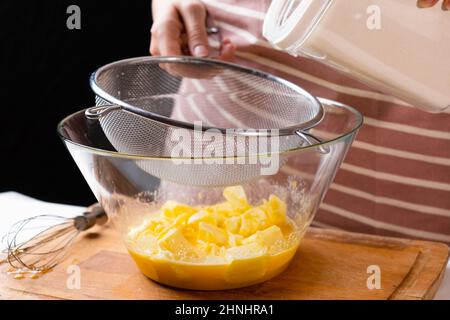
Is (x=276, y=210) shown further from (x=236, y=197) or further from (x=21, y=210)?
(x=21, y=210)

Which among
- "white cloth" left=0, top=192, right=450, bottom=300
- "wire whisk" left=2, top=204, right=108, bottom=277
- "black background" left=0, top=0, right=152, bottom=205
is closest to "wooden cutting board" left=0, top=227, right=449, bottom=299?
"wire whisk" left=2, top=204, right=108, bottom=277

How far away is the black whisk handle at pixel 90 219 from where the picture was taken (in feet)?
3.59

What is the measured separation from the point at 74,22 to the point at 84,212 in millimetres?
847

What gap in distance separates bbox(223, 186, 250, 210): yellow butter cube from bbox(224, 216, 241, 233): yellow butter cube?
0.04m

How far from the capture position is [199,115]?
3.88 feet

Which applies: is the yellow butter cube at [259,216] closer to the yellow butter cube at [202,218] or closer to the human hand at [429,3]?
the yellow butter cube at [202,218]

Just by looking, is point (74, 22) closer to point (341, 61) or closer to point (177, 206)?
point (177, 206)

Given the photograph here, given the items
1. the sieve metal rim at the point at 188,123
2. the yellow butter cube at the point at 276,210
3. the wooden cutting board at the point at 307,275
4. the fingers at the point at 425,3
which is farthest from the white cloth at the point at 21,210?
the fingers at the point at 425,3

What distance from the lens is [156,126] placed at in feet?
3.18

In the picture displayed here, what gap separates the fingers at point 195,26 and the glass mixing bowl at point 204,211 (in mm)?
244

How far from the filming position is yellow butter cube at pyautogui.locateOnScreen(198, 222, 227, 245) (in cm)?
92

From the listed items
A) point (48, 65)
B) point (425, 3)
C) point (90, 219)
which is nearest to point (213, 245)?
point (90, 219)

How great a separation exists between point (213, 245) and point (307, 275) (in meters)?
0.14

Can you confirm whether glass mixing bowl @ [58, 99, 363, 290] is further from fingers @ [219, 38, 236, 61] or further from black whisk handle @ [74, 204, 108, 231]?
fingers @ [219, 38, 236, 61]
